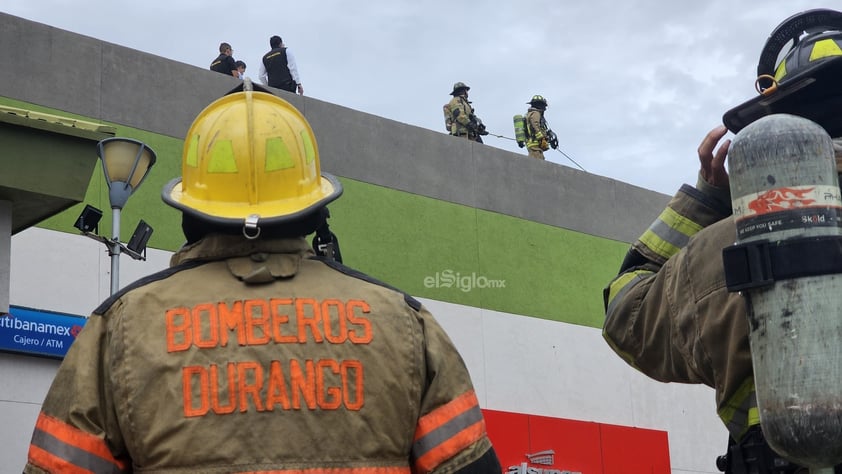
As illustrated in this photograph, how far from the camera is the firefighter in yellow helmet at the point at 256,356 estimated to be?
300 centimetres

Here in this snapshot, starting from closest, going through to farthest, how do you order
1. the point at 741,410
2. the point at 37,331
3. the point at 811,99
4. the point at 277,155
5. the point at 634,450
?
the point at 277,155 < the point at 741,410 < the point at 811,99 < the point at 37,331 < the point at 634,450

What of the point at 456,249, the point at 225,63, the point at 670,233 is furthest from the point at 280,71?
the point at 670,233

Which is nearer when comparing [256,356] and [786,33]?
[256,356]

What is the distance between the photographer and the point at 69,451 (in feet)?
9.73

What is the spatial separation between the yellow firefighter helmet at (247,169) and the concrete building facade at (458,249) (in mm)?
10003

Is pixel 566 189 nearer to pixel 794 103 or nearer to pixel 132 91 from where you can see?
pixel 132 91

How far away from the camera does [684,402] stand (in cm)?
1994

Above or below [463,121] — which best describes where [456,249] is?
below

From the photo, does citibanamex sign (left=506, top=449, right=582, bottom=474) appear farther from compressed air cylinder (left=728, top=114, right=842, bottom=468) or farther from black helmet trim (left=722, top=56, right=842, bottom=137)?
compressed air cylinder (left=728, top=114, right=842, bottom=468)

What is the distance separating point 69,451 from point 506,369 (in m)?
14.9

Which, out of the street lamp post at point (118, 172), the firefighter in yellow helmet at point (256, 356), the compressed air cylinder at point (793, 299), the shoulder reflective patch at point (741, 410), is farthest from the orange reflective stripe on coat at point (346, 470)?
the street lamp post at point (118, 172)

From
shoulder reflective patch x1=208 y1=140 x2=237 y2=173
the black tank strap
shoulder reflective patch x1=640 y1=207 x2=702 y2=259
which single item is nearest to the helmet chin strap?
shoulder reflective patch x1=208 y1=140 x2=237 y2=173

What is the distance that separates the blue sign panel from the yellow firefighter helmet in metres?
9.90

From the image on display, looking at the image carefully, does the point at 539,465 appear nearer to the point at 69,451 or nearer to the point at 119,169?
the point at 119,169
